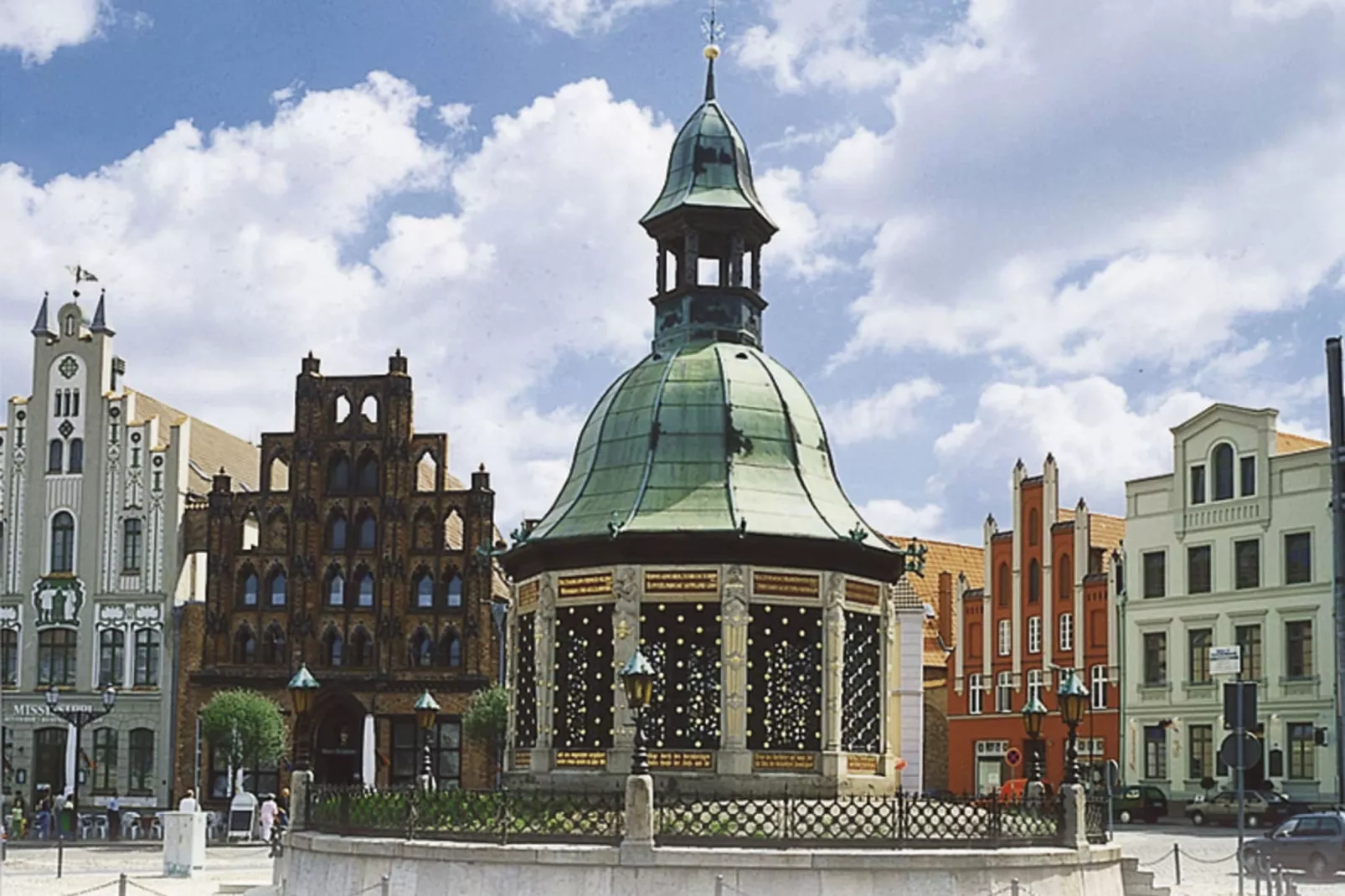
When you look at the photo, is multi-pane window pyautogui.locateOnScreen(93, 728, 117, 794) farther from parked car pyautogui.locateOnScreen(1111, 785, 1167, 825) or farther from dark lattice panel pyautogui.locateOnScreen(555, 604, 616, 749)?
dark lattice panel pyautogui.locateOnScreen(555, 604, 616, 749)

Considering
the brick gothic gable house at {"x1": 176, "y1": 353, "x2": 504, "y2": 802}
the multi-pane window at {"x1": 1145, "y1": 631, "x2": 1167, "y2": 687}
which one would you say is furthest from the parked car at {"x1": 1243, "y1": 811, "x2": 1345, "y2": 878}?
the brick gothic gable house at {"x1": 176, "y1": 353, "x2": 504, "y2": 802}

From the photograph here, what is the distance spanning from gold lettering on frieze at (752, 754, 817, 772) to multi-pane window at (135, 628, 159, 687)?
40.0 m

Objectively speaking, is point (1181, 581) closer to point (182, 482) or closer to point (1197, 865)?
point (1197, 865)

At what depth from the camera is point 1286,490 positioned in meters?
58.3

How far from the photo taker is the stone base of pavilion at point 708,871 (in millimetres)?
23250

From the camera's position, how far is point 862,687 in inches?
1196

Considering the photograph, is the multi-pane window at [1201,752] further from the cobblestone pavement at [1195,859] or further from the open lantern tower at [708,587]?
the open lantern tower at [708,587]

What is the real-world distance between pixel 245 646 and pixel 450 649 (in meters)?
6.77

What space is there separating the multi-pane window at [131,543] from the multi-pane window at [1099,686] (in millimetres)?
31937

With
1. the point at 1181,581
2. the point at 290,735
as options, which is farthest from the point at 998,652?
the point at 290,735

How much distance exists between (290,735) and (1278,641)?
30536 mm

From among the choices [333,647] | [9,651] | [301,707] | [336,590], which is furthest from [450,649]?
[301,707]

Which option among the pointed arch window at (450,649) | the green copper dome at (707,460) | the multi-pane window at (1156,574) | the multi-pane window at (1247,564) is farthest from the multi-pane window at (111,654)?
the green copper dome at (707,460)

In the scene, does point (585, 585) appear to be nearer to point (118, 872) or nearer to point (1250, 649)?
point (118, 872)
